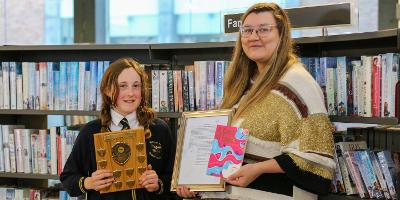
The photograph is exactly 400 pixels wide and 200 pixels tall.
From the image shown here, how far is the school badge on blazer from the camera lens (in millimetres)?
2773

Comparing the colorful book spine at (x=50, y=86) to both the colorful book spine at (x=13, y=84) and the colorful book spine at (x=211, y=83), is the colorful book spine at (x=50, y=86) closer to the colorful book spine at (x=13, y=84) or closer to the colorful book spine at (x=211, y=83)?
the colorful book spine at (x=13, y=84)

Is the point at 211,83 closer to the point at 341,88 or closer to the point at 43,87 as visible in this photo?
the point at 341,88

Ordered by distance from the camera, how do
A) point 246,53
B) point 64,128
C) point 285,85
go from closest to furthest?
point 285,85 < point 246,53 < point 64,128

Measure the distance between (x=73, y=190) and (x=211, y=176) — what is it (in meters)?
0.73

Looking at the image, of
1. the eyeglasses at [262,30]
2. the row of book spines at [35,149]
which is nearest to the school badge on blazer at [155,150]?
the eyeglasses at [262,30]

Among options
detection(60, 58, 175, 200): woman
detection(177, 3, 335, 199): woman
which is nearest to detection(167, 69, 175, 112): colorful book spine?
detection(60, 58, 175, 200): woman

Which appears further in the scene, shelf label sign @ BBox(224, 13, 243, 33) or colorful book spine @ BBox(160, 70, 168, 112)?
colorful book spine @ BBox(160, 70, 168, 112)

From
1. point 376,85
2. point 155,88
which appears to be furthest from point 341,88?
point 155,88

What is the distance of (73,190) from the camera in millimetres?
2729

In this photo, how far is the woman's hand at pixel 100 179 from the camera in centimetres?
260

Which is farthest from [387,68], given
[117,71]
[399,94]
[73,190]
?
[73,190]

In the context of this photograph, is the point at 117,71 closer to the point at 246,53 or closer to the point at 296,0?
the point at 246,53

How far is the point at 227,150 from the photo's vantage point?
2.35 m

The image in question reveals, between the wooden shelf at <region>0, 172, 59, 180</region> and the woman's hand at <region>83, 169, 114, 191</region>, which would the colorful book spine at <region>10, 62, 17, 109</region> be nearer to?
the wooden shelf at <region>0, 172, 59, 180</region>
